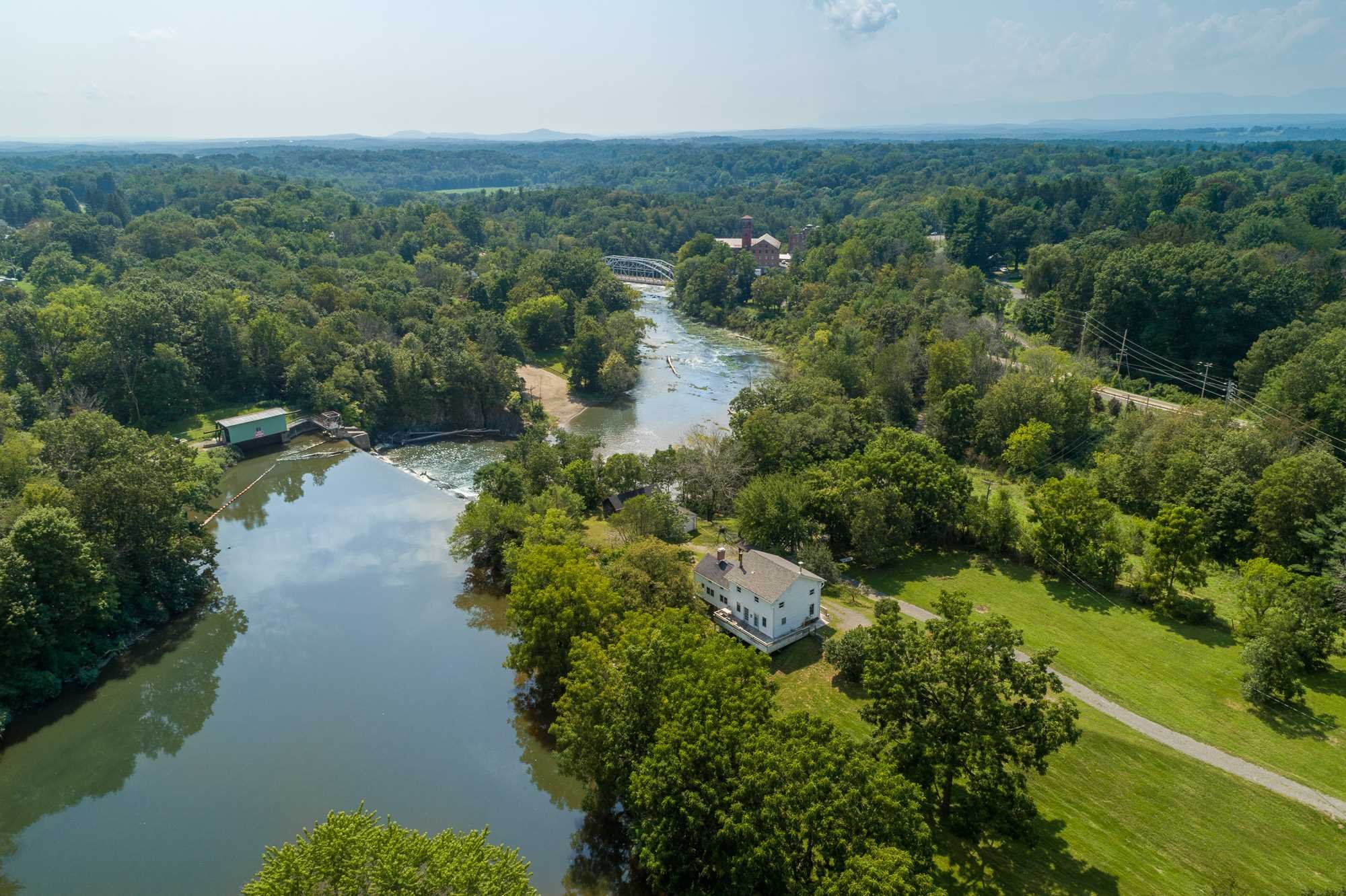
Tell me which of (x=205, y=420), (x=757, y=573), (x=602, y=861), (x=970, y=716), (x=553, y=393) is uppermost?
(x=970, y=716)

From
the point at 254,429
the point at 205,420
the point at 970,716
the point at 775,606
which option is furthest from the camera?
the point at 205,420

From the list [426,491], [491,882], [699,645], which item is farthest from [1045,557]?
[426,491]

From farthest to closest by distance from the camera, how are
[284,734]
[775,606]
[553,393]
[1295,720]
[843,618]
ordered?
[553,393] < [843,618] < [775,606] < [284,734] < [1295,720]

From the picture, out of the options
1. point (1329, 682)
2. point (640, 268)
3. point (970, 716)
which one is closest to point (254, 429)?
point (970, 716)

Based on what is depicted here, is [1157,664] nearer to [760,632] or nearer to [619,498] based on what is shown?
[760,632]

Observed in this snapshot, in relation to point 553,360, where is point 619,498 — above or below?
above

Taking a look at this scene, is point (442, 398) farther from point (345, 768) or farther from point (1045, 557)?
point (1045, 557)

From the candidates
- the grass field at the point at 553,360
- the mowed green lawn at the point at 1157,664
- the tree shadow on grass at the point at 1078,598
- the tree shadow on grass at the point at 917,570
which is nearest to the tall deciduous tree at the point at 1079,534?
the tree shadow on grass at the point at 1078,598
